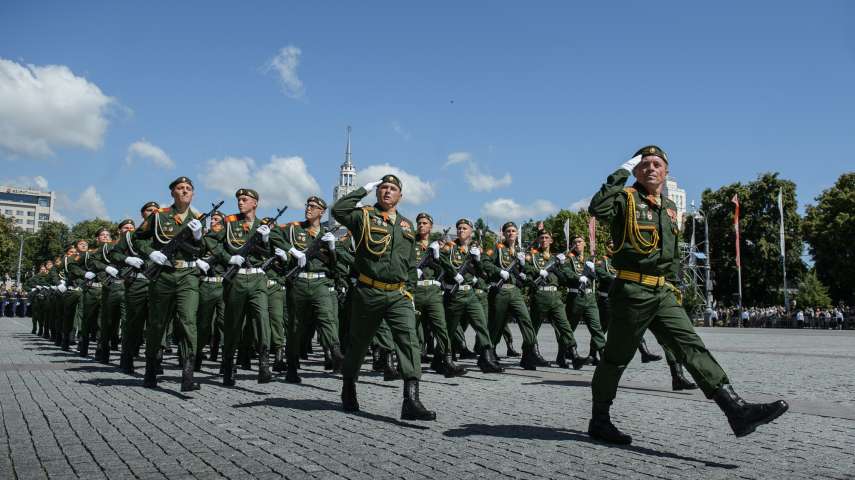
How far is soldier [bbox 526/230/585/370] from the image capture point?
1253cm

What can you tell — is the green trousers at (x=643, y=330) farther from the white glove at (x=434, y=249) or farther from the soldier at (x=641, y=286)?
the white glove at (x=434, y=249)

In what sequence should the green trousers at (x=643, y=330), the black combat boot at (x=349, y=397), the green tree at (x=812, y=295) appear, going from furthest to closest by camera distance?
the green tree at (x=812, y=295)
the black combat boot at (x=349, y=397)
the green trousers at (x=643, y=330)

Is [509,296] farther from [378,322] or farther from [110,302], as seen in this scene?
[110,302]

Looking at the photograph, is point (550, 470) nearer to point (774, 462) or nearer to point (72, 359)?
point (774, 462)

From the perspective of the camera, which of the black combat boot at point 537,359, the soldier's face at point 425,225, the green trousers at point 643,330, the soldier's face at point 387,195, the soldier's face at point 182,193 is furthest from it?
the soldier's face at point 425,225

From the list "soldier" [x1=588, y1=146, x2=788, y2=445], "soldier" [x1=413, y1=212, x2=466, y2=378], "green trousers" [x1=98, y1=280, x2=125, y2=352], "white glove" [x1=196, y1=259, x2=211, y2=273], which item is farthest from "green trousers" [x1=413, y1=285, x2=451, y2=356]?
"green trousers" [x1=98, y1=280, x2=125, y2=352]

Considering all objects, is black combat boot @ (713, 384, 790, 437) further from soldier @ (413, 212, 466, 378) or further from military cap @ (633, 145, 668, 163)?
soldier @ (413, 212, 466, 378)

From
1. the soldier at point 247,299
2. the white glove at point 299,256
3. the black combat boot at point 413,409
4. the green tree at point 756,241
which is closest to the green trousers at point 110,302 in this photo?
the soldier at point 247,299

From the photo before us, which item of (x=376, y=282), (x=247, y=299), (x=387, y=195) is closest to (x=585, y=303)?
(x=247, y=299)

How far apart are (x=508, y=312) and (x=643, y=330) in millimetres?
6835

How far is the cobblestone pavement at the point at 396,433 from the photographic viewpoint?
4.74m

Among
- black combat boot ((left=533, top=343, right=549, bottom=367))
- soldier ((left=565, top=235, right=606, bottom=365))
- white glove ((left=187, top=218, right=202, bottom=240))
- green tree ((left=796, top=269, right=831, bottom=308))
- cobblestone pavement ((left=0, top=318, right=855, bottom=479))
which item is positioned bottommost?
cobblestone pavement ((left=0, top=318, right=855, bottom=479))

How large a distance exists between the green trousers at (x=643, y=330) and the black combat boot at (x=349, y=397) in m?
2.44

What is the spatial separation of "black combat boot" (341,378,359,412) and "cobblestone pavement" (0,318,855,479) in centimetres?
13
